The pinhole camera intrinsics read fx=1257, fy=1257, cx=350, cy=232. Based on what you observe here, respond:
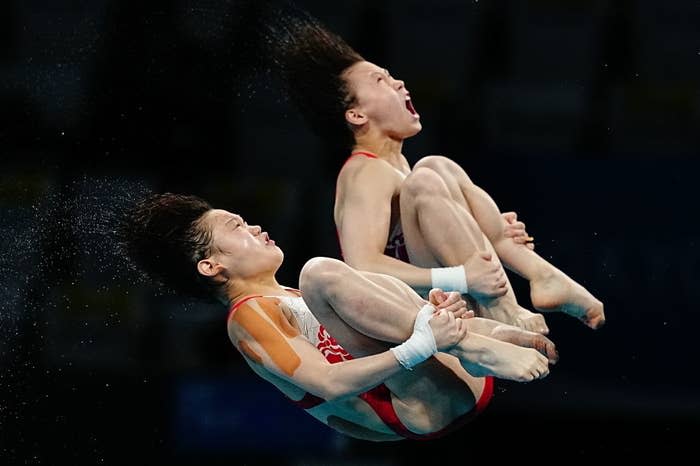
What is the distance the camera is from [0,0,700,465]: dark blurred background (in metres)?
4.98

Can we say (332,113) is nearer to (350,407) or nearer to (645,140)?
(350,407)

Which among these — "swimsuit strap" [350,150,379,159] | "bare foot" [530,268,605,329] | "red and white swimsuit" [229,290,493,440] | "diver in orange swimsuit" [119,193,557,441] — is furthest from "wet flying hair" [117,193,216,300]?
"bare foot" [530,268,605,329]

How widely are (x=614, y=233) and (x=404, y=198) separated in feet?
5.69

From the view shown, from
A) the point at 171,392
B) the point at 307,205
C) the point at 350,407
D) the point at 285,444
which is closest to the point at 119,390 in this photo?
the point at 171,392

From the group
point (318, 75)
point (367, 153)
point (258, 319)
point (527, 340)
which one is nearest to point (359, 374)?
point (258, 319)

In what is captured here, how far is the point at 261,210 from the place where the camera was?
17.6 ft

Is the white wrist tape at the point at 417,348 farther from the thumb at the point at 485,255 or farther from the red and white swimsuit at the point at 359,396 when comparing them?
the thumb at the point at 485,255

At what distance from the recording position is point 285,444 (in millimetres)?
5070

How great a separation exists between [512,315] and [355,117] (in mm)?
859

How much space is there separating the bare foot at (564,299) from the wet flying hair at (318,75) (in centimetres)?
80

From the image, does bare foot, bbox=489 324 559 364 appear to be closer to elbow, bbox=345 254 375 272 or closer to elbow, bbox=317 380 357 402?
elbow, bbox=317 380 357 402

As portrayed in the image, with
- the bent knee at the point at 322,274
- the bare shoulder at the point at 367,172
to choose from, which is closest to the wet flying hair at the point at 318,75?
the bare shoulder at the point at 367,172

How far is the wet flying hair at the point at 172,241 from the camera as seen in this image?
3.66 meters

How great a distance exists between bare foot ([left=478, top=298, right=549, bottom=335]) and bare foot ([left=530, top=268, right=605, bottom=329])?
0.20 feet
